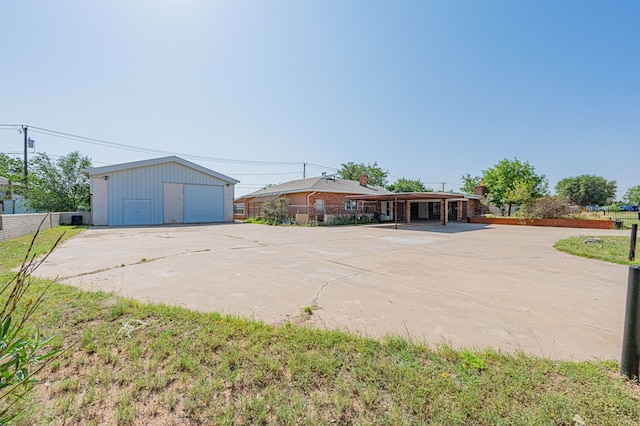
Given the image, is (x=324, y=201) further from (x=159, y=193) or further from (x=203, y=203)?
(x=159, y=193)

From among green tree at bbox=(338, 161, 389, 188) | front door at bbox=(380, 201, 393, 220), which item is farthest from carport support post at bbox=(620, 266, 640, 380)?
green tree at bbox=(338, 161, 389, 188)

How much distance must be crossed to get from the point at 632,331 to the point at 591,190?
2714 inches

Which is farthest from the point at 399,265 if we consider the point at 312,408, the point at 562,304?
the point at 312,408

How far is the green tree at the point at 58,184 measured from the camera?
2080 cm

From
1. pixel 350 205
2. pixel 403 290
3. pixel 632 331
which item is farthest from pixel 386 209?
pixel 632 331

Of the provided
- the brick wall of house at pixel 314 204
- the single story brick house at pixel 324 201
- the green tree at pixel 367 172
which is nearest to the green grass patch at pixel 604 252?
the single story brick house at pixel 324 201

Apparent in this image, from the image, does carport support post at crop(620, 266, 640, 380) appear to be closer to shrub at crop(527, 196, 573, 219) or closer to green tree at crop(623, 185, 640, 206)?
shrub at crop(527, 196, 573, 219)

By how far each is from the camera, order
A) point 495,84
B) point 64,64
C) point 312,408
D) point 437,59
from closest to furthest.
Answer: point 312,408
point 64,64
point 437,59
point 495,84

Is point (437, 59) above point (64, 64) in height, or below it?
above

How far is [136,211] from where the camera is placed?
20.0m

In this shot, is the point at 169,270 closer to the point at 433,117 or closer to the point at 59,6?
the point at 59,6

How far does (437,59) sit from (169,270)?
13.7 metres

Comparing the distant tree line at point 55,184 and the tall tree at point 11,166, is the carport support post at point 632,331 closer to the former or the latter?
the distant tree line at point 55,184

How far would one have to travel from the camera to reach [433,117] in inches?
719
